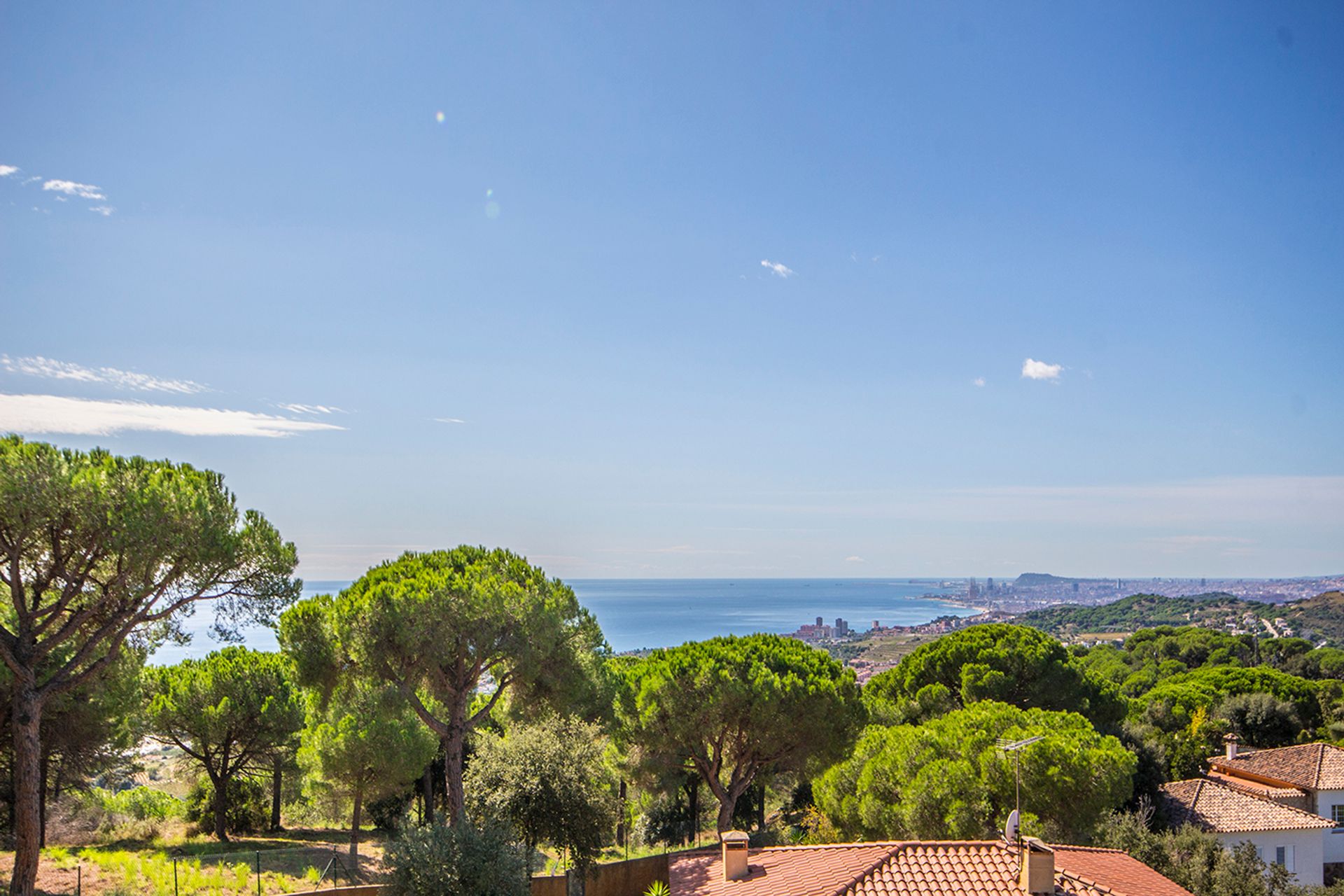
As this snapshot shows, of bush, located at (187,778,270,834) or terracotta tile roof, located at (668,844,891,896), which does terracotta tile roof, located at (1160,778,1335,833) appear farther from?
bush, located at (187,778,270,834)

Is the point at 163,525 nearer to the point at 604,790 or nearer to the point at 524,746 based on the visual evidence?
the point at 524,746

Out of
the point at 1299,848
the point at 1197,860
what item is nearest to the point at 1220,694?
the point at 1299,848

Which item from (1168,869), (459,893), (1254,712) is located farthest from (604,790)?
(1254,712)

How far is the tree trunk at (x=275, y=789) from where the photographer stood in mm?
23452

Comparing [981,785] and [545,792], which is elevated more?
[981,785]

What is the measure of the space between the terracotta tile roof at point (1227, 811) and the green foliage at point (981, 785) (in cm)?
911

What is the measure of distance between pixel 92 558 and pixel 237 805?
49.9ft

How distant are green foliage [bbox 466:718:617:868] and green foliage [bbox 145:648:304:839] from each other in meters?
8.73

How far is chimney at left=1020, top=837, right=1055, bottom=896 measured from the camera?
1091 cm

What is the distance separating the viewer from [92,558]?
45.0 feet

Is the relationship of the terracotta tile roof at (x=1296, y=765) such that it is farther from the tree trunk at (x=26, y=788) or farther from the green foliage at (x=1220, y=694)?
the tree trunk at (x=26, y=788)

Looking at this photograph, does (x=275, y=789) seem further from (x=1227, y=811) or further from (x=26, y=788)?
(x=1227, y=811)

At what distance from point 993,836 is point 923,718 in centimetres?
1262

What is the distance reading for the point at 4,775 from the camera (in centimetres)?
1831
